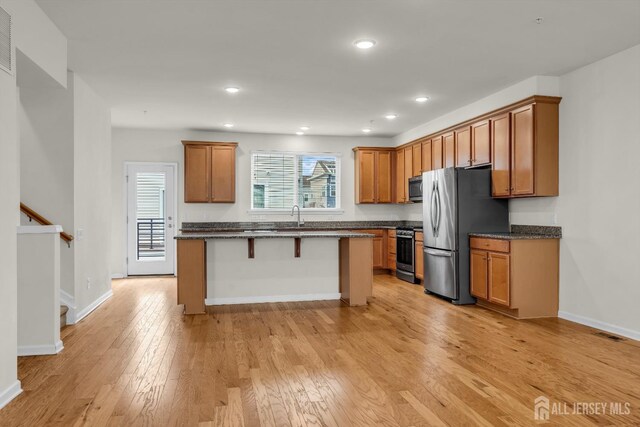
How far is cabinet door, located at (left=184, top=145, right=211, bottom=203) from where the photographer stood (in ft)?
26.1

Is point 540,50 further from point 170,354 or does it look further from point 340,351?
point 170,354

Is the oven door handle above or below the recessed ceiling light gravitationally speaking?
below

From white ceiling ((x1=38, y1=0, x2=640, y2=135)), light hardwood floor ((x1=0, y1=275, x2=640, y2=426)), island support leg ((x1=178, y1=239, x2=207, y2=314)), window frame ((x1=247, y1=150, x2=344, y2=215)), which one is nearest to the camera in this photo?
light hardwood floor ((x1=0, y1=275, x2=640, y2=426))

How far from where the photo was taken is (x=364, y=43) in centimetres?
412

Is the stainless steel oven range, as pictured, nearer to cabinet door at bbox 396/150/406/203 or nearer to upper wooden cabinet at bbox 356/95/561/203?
cabinet door at bbox 396/150/406/203

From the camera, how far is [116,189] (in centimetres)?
809

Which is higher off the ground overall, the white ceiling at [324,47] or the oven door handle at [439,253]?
the white ceiling at [324,47]

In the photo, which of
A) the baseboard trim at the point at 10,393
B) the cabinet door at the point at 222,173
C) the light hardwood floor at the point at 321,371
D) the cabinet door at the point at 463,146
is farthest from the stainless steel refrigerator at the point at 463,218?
the baseboard trim at the point at 10,393

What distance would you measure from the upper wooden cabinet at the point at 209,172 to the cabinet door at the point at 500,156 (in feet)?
14.6

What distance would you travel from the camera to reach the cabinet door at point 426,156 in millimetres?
7359

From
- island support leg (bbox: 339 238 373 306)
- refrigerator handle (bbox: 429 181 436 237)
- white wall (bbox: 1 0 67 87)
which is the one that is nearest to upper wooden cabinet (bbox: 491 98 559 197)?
refrigerator handle (bbox: 429 181 436 237)

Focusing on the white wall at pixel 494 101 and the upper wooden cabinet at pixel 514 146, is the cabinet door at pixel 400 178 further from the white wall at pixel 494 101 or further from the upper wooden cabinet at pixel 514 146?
the upper wooden cabinet at pixel 514 146

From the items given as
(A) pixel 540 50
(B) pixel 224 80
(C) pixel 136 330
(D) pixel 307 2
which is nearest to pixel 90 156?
(B) pixel 224 80

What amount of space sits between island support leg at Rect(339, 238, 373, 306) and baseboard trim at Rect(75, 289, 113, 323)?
305cm
